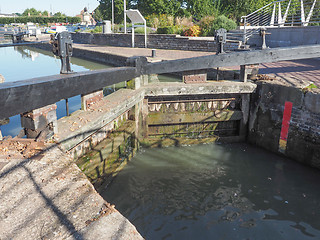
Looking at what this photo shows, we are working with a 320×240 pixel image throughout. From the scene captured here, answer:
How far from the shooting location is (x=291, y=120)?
23.0 ft

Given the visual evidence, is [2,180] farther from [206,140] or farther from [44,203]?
[206,140]

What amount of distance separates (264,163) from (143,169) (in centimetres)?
310

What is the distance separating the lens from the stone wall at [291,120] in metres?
6.57

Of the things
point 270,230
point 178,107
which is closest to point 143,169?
point 178,107

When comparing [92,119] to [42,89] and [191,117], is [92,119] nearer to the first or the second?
[42,89]

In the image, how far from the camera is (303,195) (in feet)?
19.4

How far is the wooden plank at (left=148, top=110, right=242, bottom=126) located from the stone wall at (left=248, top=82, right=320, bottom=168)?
24.9 inches

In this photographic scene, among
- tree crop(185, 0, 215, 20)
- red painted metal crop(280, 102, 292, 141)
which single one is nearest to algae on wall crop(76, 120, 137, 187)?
red painted metal crop(280, 102, 292, 141)

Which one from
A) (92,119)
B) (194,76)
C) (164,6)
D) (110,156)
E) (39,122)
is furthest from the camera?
(164,6)

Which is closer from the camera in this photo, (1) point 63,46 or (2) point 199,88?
(1) point 63,46

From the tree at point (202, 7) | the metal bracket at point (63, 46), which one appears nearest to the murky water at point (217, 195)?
the metal bracket at point (63, 46)

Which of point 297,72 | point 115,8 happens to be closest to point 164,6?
point 115,8

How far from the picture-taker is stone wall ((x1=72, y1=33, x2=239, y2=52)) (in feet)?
53.7

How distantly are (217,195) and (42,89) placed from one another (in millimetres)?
4016
